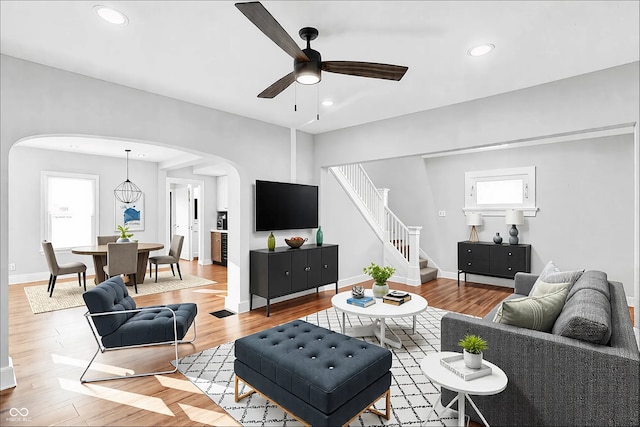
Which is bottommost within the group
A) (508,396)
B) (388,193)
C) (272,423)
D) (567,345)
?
(272,423)

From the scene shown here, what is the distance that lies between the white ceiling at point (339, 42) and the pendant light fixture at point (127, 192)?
490 cm

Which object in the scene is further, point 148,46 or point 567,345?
point 148,46

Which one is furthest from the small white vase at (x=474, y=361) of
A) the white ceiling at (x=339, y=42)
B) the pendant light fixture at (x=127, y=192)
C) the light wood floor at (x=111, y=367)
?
the pendant light fixture at (x=127, y=192)

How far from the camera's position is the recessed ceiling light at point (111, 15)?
2.11m

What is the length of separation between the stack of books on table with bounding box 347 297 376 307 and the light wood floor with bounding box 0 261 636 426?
1.18 metres

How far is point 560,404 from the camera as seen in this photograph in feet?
5.73

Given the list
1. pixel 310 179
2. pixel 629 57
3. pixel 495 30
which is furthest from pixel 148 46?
pixel 629 57

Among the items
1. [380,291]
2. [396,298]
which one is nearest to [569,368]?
[396,298]

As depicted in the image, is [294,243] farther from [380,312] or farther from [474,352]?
[474,352]

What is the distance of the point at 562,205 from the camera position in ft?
17.5

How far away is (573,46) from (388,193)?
17.0 ft

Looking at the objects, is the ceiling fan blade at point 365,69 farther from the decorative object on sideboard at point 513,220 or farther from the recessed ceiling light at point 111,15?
the decorative object on sideboard at point 513,220

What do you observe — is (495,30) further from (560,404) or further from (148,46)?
(148,46)

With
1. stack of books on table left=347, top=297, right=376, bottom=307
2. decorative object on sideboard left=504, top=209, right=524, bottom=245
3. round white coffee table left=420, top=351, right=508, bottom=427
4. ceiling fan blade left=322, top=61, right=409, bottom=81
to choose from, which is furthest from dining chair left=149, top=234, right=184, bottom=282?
decorative object on sideboard left=504, top=209, right=524, bottom=245
